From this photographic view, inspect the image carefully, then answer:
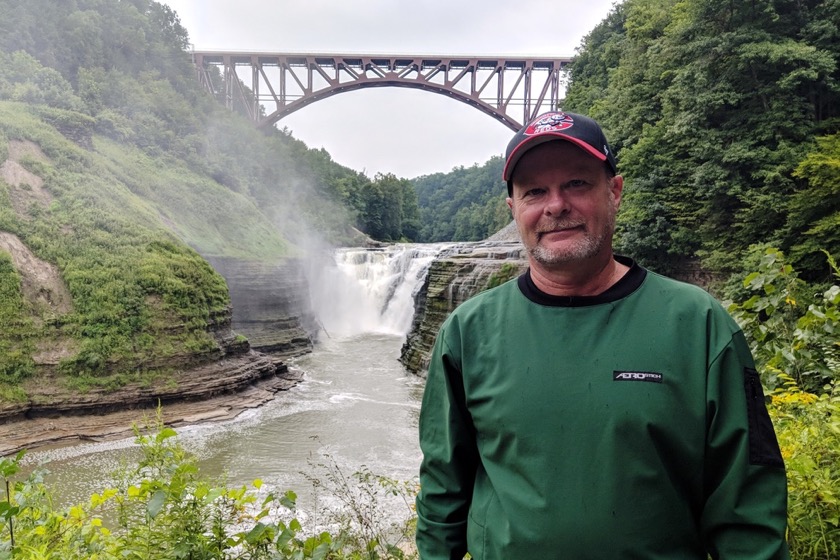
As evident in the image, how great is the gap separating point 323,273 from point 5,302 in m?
17.4

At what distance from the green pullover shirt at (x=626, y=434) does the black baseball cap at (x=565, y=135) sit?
38 centimetres

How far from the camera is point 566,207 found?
1503mm

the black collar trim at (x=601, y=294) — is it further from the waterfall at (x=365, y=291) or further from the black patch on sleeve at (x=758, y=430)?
the waterfall at (x=365, y=291)

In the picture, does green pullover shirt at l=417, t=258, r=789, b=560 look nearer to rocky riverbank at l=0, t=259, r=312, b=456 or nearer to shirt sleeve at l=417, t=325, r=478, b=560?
shirt sleeve at l=417, t=325, r=478, b=560

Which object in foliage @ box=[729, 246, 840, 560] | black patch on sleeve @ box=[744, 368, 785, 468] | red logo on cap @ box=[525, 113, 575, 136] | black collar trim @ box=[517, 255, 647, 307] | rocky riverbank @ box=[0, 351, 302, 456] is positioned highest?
red logo on cap @ box=[525, 113, 575, 136]

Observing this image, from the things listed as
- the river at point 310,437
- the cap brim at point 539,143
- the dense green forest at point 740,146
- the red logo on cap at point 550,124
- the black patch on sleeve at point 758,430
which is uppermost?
the dense green forest at point 740,146

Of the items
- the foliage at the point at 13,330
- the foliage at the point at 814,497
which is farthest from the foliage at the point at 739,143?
the foliage at the point at 13,330

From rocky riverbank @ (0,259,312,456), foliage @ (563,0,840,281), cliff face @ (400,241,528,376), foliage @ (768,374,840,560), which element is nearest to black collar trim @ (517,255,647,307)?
foliage @ (768,374,840,560)

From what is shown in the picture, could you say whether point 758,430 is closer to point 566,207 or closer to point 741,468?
point 741,468

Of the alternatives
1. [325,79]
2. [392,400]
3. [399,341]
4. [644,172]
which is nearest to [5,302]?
[392,400]

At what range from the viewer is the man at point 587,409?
1235mm

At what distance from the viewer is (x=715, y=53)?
11.5m

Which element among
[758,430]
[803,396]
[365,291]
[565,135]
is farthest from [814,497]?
[365,291]

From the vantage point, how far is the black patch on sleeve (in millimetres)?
1205
